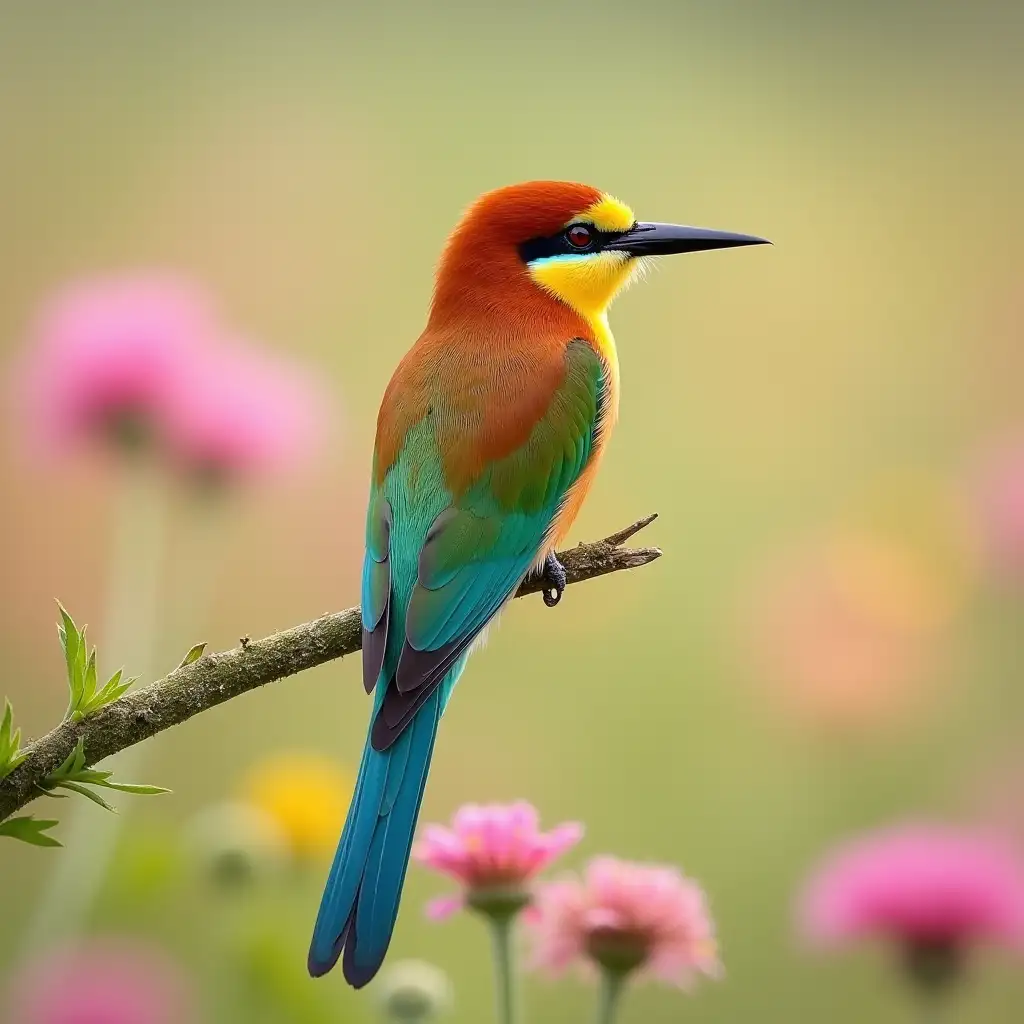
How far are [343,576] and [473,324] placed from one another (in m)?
1.38

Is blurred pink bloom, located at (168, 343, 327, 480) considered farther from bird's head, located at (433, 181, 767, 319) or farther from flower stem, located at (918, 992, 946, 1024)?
flower stem, located at (918, 992, 946, 1024)

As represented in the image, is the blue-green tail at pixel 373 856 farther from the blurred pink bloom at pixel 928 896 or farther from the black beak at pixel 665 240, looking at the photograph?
the black beak at pixel 665 240

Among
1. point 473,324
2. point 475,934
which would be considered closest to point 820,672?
point 475,934

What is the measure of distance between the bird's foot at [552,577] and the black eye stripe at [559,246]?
0.55m

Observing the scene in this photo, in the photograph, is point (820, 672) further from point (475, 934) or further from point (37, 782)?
point (37, 782)

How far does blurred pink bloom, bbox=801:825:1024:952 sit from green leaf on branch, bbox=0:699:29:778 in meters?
1.10

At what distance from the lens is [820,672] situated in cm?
303

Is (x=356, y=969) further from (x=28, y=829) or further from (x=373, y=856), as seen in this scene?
(x=28, y=829)

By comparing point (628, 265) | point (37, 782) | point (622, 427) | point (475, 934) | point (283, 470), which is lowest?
point (37, 782)

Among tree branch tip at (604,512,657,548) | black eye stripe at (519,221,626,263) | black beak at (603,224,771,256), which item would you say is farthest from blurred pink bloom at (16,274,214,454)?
tree branch tip at (604,512,657,548)

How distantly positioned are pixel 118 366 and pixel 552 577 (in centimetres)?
85

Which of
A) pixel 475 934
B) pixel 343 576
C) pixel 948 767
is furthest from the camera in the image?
pixel 343 576

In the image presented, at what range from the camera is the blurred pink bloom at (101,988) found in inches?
73.8

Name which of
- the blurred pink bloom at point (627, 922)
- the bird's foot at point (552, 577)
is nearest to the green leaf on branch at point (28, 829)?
the blurred pink bloom at point (627, 922)
